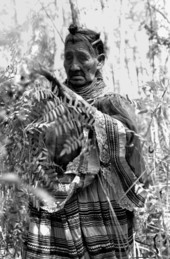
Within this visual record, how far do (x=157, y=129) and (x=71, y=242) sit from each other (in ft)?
2.13

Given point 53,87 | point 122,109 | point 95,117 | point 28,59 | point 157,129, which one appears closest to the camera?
point 28,59

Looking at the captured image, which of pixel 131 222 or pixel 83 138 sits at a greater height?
pixel 83 138

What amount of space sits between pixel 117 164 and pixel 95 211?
0.70 feet

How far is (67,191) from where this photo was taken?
6.71 feet

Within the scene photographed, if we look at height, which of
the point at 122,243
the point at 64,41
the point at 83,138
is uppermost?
the point at 64,41

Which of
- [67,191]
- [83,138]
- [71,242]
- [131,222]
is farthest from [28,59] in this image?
[131,222]

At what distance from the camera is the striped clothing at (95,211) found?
2.07 metres

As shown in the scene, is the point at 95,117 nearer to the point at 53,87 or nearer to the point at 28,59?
the point at 53,87

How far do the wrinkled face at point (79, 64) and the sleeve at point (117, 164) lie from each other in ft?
0.88

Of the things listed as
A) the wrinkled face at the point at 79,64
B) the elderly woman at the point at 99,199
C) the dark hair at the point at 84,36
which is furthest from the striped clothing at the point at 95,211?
the dark hair at the point at 84,36

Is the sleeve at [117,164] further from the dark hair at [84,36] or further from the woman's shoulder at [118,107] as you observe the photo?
the dark hair at [84,36]

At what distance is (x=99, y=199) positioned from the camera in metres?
2.16

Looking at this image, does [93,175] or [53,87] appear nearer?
[53,87]

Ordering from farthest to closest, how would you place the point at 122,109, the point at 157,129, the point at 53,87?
the point at 157,129 < the point at 122,109 < the point at 53,87
